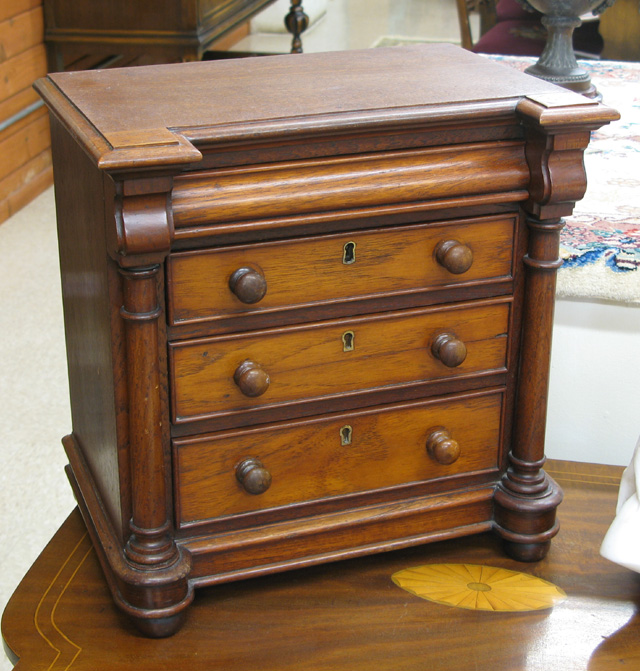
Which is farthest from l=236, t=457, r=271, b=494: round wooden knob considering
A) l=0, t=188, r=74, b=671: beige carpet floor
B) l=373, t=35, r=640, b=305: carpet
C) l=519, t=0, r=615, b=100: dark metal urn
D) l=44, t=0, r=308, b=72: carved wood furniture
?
l=44, t=0, r=308, b=72: carved wood furniture

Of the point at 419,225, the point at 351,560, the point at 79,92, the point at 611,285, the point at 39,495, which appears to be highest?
the point at 79,92

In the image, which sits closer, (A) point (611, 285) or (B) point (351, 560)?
(B) point (351, 560)

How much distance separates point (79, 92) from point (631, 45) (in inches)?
115

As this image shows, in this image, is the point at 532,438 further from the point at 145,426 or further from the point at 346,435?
the point at 145,426

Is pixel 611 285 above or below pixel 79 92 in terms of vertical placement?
below

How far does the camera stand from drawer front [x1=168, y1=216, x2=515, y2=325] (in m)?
1.07

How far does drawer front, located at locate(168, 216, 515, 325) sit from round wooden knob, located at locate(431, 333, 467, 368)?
2.6 inches

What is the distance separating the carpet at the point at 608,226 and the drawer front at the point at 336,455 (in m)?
0.35

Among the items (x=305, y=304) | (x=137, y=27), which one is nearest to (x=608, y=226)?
(x=305, y=304)

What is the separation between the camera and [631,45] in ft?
11.8

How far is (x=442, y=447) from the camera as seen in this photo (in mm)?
1221

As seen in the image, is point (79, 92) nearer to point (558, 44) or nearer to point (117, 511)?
point (117, 511)

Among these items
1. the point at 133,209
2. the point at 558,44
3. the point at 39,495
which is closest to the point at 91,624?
the point at 133,209

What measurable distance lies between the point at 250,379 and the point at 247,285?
11cm
